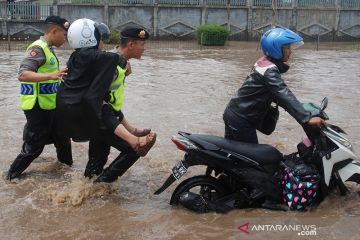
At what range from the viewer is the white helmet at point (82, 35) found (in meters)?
4.53

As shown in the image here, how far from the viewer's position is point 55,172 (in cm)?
598

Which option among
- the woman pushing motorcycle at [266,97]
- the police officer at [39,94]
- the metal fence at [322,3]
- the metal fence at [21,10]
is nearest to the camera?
the woman pushing motorcycle at [266,97]

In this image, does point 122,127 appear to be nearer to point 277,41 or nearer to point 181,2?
point 277,41

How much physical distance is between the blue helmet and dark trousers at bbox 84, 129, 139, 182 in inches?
63.1

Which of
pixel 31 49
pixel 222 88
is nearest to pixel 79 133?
pixel 31 49

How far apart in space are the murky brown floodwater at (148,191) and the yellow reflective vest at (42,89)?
88 centimetres

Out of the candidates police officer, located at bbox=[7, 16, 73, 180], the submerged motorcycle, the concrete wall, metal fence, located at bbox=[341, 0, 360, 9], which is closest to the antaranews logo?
the submerged motorcycle

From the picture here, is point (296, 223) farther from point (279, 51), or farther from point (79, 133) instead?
point (79, 133)

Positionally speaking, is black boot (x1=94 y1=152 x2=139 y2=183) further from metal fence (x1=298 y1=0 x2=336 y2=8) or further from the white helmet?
metal fence (x1=298 y1=0 x2=336 y2=8)

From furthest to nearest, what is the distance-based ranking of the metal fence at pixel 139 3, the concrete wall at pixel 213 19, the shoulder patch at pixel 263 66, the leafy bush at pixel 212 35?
the concrete wall at pixel 213 19 < the metal fence at pixel 139 3 < the leafy bush at pixel 212 35 < the shoulder patch at pixel 263 66

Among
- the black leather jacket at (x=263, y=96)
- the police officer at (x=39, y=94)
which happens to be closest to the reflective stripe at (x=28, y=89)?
the police officer at (x=39, y=94)

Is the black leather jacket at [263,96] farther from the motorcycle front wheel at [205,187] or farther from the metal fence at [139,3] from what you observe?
the metal fence at [139,3]

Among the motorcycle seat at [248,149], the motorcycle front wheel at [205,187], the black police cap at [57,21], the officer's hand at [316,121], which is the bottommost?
the motorcycle front wheel at [205,187]

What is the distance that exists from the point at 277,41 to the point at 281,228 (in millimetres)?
1649
